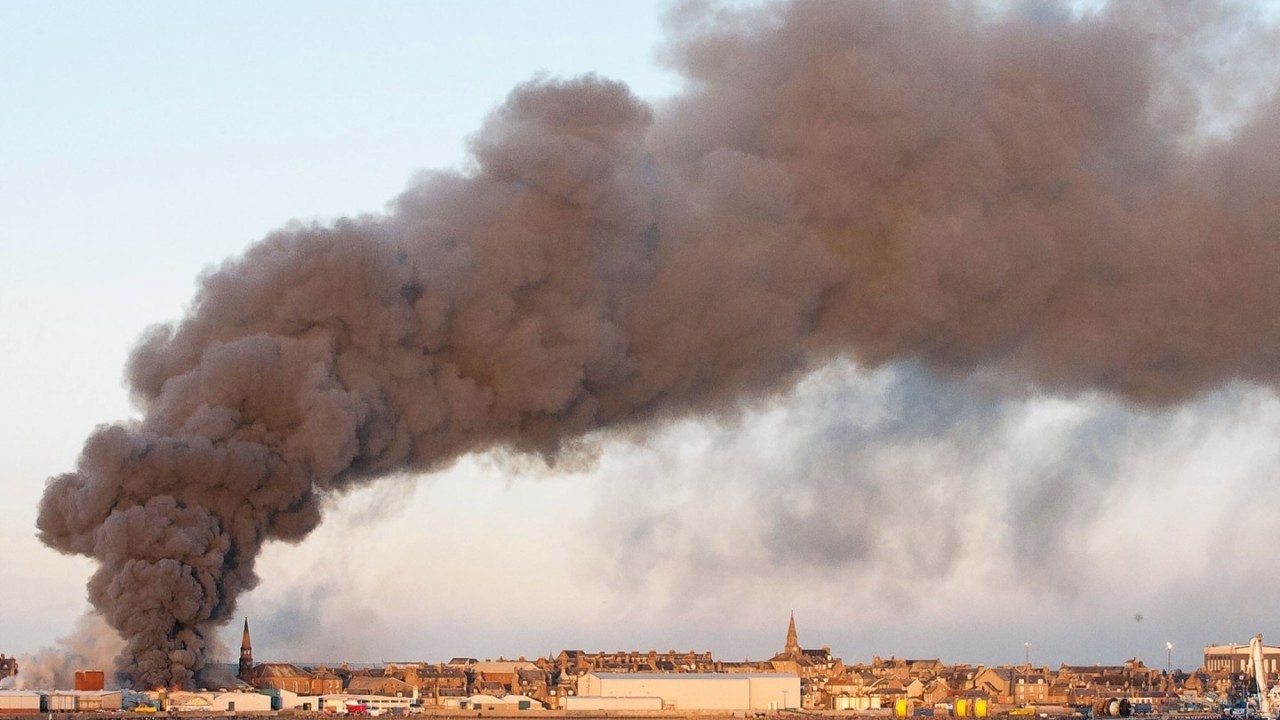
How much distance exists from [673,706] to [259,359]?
31.8 meters

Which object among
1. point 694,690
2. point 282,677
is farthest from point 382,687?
point 694,690

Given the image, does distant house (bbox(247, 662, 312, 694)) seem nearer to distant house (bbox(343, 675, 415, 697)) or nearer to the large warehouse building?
distant house (bbox(343, 675, 415, 697))

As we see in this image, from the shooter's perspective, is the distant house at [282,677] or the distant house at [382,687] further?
the distant house at [382,687]

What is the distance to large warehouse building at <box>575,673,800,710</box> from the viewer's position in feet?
267

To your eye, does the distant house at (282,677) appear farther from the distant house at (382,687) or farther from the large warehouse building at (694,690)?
the large warehouse building at (694,690)

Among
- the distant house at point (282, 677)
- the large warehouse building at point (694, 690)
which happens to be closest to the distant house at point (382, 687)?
the distant house at point (282, 677)

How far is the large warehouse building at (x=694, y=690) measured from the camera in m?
81.4

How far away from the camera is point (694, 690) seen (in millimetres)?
81750

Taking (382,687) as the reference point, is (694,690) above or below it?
below

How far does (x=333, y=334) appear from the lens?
58.9 metres

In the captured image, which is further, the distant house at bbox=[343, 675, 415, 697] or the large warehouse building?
the distant house at bbox=[343, 675, 415, 697]

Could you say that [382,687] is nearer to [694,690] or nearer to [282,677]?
[282,677]

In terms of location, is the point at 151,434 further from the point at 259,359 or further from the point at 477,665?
the point at 477,665

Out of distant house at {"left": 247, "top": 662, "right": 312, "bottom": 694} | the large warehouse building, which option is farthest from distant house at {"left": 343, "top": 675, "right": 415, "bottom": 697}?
the large warehouse building
